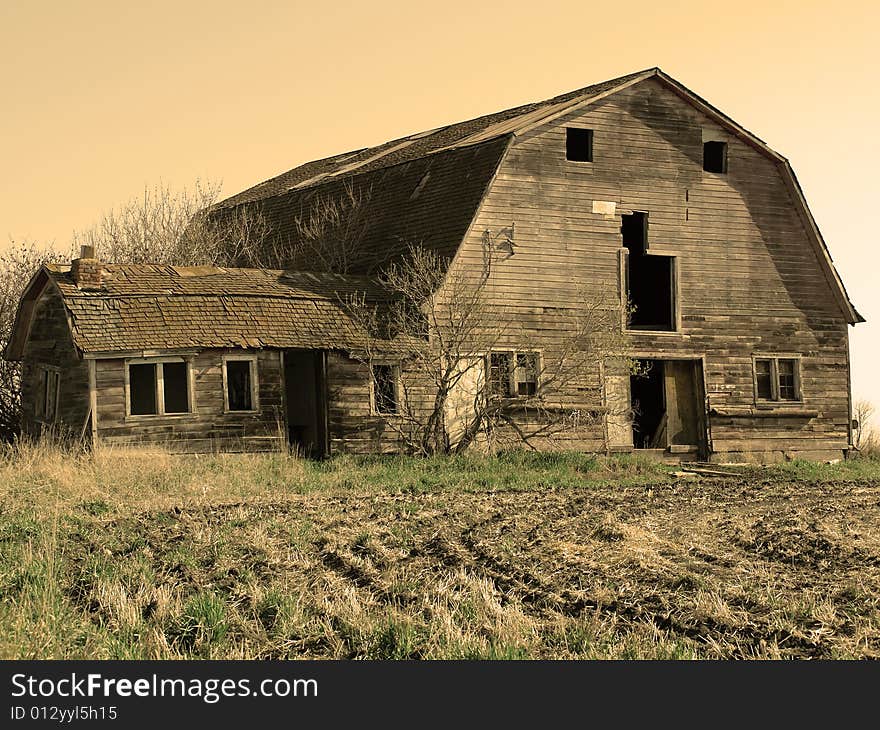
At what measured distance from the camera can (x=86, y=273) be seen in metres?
24.7

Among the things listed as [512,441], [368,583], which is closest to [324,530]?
[368,583]

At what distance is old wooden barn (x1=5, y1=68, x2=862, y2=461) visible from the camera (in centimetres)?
2486

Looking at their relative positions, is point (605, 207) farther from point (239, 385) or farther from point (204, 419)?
point (204, 419)

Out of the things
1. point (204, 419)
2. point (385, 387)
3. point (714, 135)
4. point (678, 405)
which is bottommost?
point (678, 405)

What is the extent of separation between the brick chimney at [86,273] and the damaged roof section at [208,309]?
12cm

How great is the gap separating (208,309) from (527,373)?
667cm

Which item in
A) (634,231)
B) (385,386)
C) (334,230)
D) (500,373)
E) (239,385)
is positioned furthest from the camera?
(334,230)

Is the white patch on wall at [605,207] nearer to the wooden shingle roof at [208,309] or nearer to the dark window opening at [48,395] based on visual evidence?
the wooden shingle roof at [208,309]

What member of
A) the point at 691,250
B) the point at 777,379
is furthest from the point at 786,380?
the point at 691,250

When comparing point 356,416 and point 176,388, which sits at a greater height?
point 176,388

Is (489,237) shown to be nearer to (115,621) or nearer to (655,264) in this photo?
(655,264)

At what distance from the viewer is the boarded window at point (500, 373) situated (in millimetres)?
26641

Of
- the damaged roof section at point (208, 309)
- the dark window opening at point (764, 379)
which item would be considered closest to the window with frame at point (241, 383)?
the damaged roof section at point (208, 309)

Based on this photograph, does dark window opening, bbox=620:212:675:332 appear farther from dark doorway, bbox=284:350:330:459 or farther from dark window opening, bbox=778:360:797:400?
dark doorway, bbox=284:350:330:459
